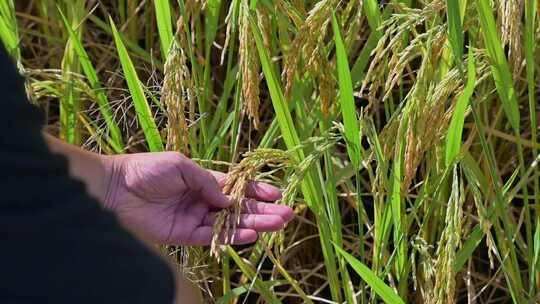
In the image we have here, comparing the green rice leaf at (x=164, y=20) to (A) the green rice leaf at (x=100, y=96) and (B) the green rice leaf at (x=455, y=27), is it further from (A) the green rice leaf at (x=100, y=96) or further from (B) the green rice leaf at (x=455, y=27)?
(B) the green rice leaf at (x=455, y=27)

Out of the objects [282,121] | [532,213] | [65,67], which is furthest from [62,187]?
[532,213]

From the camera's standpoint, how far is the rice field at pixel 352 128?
1490 mm

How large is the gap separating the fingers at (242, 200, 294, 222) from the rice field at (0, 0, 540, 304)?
0.02 meters

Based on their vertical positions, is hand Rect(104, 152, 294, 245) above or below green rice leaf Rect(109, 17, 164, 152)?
below

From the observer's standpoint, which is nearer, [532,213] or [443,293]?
[443,293]

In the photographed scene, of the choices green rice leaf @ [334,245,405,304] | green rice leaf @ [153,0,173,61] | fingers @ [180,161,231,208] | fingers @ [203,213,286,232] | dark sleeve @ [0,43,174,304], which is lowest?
green rice leaf @ [334,245,405,304]

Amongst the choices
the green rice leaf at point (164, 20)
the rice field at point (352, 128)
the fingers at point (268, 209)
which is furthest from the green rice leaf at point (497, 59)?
the green rice leaf at point (164, 20)

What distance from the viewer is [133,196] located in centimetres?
156

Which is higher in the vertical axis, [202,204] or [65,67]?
[65,67]

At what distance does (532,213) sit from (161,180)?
76 centimetres

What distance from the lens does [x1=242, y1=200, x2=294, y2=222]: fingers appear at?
59.7 inches

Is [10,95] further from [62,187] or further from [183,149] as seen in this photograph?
[183,149]

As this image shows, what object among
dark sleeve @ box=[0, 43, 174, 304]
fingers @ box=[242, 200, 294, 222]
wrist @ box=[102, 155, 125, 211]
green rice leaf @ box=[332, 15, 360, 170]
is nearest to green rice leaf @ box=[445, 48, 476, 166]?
green rice leaf @ box=[332, 15, 360, 170]

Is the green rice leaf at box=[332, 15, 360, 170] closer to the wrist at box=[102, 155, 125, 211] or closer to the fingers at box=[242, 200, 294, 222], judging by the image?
the fingers at box=[242, 200, 294, 222]
